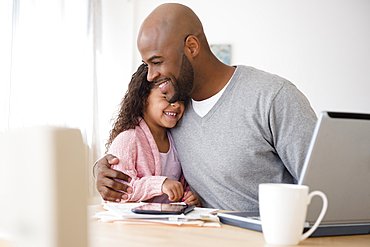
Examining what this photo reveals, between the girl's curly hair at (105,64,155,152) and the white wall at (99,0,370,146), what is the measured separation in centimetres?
284

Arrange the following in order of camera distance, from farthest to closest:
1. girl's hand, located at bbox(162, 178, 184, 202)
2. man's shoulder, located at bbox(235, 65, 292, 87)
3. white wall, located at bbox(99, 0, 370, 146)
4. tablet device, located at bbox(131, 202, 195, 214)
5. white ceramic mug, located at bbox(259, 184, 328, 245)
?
1. white wall, located at bbox(99, 0, 370, 146)
2. man's shoulder, located at bbox(235, 65, 292, 87)
3. girl's hand, located at bbox(162, 178, 184, 202)
4. tablet device, located at bbox(131, 202, 195, 214)
5. white ceramic mug, located at bbox(259, 184, 328, 245)

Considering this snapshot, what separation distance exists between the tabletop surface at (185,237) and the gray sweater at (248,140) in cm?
49

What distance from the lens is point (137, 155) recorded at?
1.38m

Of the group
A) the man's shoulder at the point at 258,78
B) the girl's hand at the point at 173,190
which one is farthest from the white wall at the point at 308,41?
the girl's hand at the point at 173,190

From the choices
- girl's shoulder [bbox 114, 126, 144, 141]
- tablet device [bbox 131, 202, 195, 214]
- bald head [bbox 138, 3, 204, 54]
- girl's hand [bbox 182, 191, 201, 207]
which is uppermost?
bald head [bbox 138, 3, 204, 54]

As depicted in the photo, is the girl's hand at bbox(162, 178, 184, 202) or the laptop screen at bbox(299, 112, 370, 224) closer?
the laptop screen at bbox(299, 112, 370, 224)

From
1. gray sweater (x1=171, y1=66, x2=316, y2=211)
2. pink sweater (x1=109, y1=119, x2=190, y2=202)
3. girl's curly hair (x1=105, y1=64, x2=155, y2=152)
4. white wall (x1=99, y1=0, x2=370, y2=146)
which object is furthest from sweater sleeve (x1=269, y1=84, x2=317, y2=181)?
white wall (x1=99, y1=0, x2=370, y2=146)

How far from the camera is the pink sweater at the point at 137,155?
129cm

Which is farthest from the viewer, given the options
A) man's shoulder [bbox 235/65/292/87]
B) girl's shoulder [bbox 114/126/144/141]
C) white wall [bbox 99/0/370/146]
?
white wall [bbox 99/0/370/146]

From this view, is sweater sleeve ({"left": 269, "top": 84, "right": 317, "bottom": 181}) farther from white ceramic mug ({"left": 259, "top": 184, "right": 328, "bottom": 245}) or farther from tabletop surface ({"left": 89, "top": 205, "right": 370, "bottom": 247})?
white ceramic mug ({"left": 259, "top": 184, "right": 328, "bottom": 245})

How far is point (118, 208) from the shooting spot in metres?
0.92

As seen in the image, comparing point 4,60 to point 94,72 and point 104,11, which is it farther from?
point 104,11

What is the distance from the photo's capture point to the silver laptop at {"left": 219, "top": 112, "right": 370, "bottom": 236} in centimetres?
65

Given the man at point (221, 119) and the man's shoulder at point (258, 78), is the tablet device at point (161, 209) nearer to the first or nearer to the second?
the man at point (221, 119)
